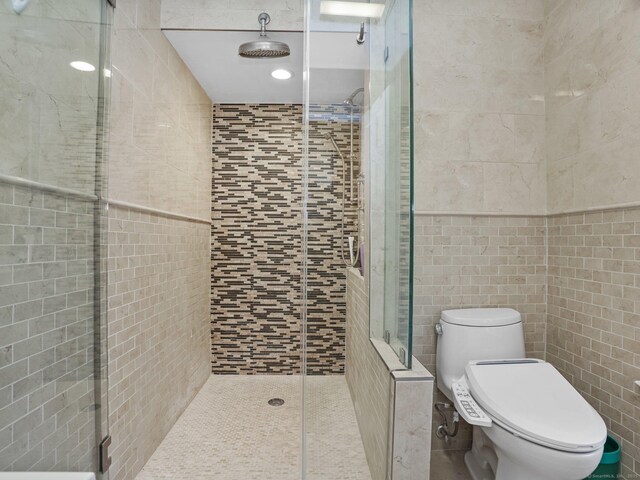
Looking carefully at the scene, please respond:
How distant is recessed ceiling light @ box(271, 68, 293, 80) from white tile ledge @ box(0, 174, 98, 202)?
1581 millimetres

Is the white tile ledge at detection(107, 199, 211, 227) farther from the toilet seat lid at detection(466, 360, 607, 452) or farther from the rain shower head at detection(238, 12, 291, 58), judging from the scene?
the toilet seat lid at detection(466, 360, 607, 452)

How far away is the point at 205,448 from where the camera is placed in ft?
6.29

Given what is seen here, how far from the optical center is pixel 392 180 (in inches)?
52.8

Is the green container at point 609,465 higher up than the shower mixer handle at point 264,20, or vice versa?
the shower mixer handle at point 264,20

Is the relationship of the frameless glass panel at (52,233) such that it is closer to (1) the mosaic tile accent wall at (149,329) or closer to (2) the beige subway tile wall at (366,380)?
(1) the mosaic tile accent wall at (149,329)

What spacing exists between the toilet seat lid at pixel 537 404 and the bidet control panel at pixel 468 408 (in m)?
0.03

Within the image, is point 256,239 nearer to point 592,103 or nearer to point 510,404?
point 510,404

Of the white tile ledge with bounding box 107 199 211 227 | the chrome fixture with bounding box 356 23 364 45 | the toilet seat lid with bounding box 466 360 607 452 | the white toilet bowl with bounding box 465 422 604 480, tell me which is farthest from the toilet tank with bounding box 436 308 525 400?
the white tile ledge with bounding box 107 199 211 227

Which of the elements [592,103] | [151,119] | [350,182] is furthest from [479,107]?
[151,119]

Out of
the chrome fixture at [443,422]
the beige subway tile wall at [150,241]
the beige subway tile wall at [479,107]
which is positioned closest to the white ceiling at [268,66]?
the beige subway tile wall at [150,241]

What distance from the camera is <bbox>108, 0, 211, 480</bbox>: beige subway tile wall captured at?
1555 millimetres

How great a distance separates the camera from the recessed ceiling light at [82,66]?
1215 mm

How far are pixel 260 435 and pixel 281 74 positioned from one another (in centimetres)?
227

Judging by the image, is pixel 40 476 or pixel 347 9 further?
pixel 347 9
